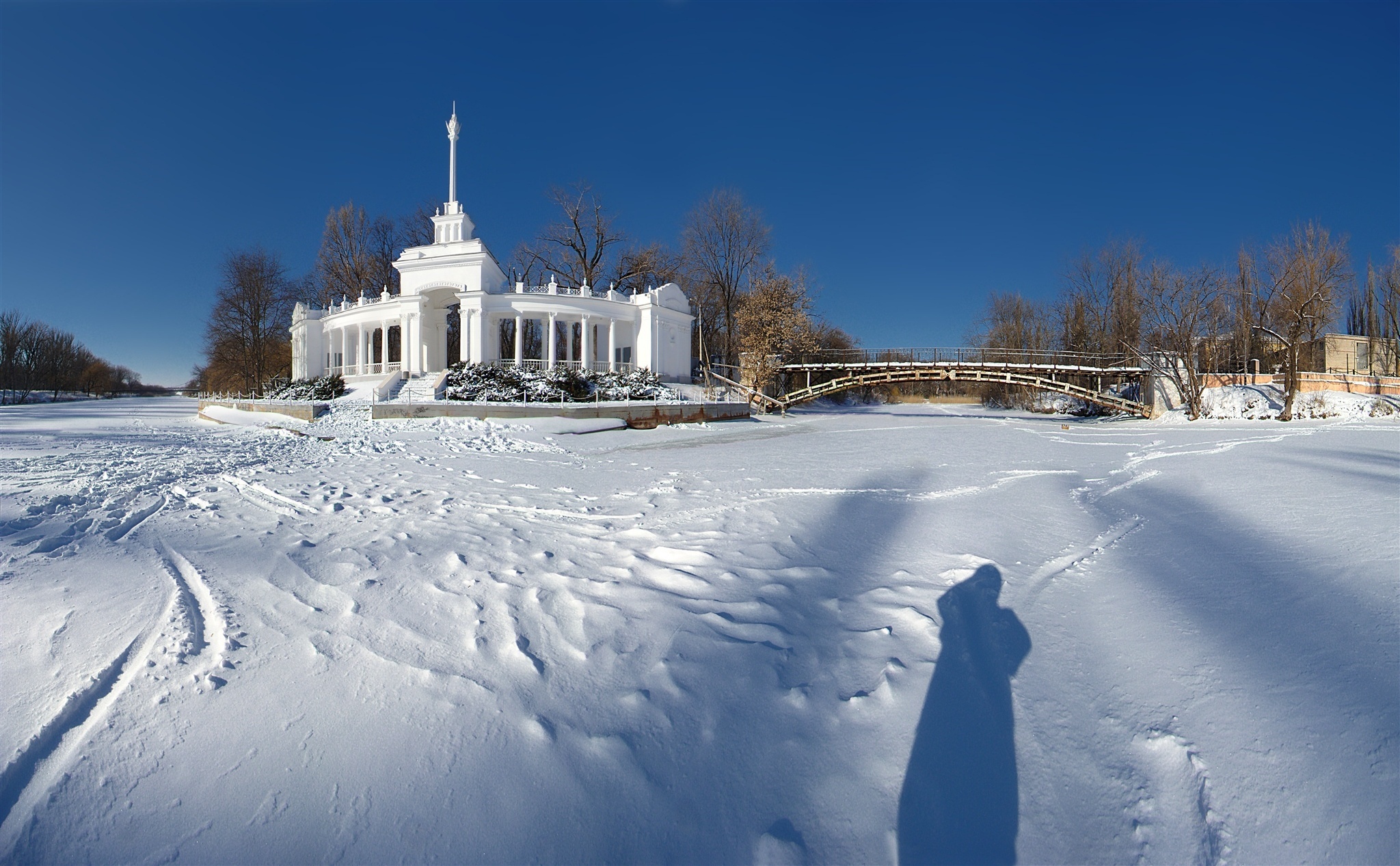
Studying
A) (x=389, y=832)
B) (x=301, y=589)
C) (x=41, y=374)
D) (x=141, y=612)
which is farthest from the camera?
(x=41, y=374)

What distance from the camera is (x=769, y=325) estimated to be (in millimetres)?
34719

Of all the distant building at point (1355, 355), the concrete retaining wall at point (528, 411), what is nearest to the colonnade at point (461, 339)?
the concrete retaining wall at point (528, 411)

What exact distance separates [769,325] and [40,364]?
61.6m

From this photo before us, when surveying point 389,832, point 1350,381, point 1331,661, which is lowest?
point 389,832

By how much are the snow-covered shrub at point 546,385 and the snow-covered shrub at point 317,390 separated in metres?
4.35

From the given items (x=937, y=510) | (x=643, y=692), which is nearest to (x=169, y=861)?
(x=643, y=692)

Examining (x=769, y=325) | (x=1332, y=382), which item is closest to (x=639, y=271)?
(x=769, y=325)

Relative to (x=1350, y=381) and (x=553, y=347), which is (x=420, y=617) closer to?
(x=553, y=347)

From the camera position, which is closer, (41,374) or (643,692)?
(643,692)

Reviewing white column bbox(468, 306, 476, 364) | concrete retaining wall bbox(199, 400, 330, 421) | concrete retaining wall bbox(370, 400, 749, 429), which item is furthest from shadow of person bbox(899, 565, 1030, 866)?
white column bbox(468, 306, 476, 364)

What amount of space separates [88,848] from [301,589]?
2054mm

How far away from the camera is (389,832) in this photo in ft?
6.57

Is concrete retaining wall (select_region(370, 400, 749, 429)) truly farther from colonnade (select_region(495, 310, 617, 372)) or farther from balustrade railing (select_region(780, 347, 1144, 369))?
balustrade railing (select_region(780, 347, 1144, 369))

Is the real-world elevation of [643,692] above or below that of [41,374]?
below
